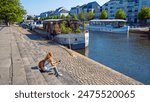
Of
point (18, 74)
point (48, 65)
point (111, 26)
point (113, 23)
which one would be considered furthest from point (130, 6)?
point (18, 74)

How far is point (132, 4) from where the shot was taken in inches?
4230

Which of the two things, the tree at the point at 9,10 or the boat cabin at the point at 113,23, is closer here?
the tree at the point at 9,10

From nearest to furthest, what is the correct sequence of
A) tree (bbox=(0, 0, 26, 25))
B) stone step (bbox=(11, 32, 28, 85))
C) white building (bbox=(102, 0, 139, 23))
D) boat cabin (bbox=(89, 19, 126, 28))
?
stone step (bbox=(11, 32, 28, 85)) < tree (bbox=(0, 0, 26, 25)) < boat cabin (bbox=(89, 19, 126, 28)) < white building (bbox=(102, 0, 139, 23))

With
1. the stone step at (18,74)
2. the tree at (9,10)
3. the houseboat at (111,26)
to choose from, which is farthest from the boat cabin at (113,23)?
the stone step at (18,74)

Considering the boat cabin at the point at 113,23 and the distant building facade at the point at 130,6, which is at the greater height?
the distant building facade at the point at 130,6

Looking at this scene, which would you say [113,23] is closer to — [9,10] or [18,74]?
[9,10]

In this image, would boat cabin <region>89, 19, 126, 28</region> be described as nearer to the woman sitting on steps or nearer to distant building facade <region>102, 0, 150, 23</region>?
distant building facade <region>102, 0, 150, 23</region>

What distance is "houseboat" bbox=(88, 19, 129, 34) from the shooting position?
66319 mm

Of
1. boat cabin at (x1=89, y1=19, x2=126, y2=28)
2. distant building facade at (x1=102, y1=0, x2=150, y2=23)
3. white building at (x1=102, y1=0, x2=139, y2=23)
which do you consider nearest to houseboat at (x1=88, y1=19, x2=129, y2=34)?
boat cabin at (x1=89, y1=19, x2=126, y2=28)

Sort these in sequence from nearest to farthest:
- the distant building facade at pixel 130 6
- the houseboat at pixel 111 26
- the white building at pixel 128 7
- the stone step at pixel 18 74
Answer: the stone step at pixel 18 74, the houseboat at pixel 111 26, the distant building facade at pixel 130 6, the white building at pixel 128 7

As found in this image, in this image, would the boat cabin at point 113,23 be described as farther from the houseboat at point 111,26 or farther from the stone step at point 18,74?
the stone step at point 18,74

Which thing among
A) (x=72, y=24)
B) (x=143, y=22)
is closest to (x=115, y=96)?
(x=72, y=24)

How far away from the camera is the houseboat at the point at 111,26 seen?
66319 mm

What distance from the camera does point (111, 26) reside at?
70.5 m
